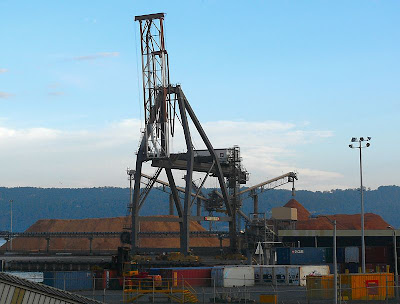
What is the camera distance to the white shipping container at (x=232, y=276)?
86062 mm

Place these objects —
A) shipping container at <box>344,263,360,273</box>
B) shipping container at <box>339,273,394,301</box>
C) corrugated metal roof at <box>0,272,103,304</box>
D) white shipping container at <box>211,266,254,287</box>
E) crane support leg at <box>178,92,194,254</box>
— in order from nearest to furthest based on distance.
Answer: corrugated metal roof at <box>0,272,103,304</box> < shipping container at <box>339,273,394,301</box> < white shipping container at <box>211,266,254,287</box> < shipping container at <box>344,263,360,273</box> < crane support leg at <box>178,92,194,254</box>

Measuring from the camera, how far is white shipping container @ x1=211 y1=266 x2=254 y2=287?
86.1 m

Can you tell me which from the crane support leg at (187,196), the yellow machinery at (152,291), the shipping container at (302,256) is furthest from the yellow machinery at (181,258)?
the yellow machinery at (152,291)

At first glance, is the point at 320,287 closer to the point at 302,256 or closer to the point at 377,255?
the point at 377,255

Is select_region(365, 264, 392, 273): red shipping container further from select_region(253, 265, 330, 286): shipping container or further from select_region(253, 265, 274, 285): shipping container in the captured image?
select_region(253, 265, 274, 285): shipping container

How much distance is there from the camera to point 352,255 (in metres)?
105

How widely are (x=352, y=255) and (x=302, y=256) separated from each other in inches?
341

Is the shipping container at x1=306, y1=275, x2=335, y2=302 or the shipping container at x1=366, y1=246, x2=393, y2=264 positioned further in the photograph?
the shipping container at x1=366, y1=246, x2=393, y2=264

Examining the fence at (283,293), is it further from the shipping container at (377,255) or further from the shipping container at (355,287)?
the shipping container at (377,255)

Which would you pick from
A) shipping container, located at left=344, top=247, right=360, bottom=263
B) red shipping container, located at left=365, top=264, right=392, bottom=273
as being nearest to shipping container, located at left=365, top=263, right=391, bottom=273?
red shipping container, located at left=365, top=264, right=392, bottom=273

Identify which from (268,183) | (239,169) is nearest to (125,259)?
(239,169)

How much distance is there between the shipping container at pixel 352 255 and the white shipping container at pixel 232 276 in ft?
75.6

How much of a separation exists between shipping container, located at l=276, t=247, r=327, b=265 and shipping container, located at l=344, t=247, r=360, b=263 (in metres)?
4.94

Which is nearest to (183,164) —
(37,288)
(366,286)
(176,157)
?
(176,157)
